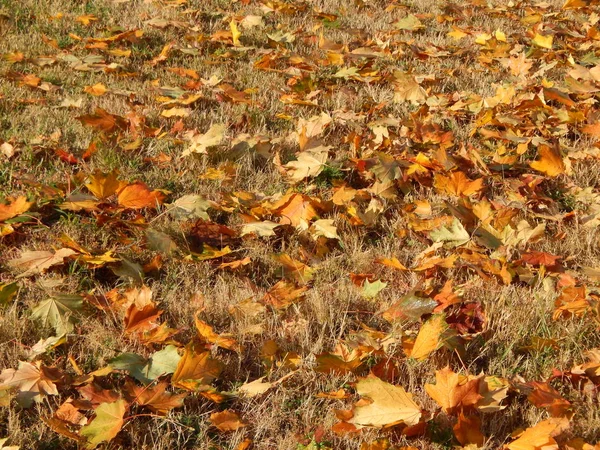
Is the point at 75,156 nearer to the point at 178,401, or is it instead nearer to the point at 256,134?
the point at 256,134

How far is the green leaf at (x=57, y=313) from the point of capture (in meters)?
2.29

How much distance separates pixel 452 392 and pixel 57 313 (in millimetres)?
1305

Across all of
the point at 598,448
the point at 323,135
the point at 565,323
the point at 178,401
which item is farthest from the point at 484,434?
the point at 323,135

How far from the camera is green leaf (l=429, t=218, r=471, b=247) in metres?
2.86

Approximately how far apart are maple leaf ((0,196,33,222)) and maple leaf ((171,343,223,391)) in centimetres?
112

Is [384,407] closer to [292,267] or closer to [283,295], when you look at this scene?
[283,295]

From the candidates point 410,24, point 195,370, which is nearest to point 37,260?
point 195,370

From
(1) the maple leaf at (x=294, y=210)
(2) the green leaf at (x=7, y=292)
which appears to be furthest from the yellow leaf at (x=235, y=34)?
(2) the green leaf at (x=7, y=292)

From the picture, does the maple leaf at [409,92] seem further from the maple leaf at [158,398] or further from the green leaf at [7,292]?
the maple leaf at [158,398]

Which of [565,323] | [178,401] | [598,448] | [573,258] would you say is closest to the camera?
[598,448]

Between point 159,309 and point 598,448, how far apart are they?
4.78ft

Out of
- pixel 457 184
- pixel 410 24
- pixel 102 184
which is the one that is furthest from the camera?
pixel 410 24

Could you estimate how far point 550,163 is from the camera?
3443 millimetres

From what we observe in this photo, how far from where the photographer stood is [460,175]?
10.5 feet
